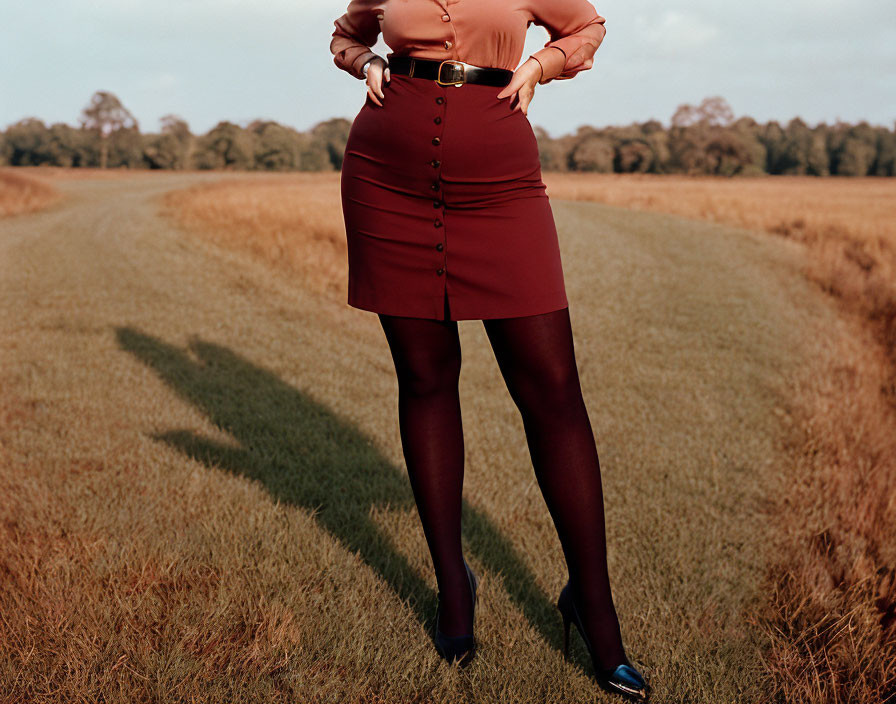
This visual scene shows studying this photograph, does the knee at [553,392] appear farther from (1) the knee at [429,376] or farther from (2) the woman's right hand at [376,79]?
(2) the woman's right hand at [376,79]

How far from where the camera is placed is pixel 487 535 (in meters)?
3.13

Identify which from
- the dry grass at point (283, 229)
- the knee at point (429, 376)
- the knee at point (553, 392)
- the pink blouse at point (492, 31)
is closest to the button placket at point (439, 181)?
the pink blouse at point (492, 31)

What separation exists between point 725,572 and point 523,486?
1.14 m

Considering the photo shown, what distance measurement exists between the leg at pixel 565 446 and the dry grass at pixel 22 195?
19.6 metres

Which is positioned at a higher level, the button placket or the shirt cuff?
the shirt cuff

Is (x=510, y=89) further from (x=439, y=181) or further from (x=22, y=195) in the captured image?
(x=22, y=195)

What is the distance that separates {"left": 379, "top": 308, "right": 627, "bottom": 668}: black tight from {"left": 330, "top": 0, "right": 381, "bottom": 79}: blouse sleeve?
794 mm

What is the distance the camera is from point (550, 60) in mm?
1906

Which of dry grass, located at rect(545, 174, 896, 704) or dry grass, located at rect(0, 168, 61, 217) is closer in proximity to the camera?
dry grass, located at rect(545, 174, 896, 704)

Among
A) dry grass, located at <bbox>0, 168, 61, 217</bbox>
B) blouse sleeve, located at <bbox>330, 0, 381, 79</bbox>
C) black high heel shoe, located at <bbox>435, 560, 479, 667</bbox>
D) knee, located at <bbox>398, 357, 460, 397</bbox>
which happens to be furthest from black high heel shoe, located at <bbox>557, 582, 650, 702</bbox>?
dry grass, located at <bbox>0, 168, 61, 217</bbox>

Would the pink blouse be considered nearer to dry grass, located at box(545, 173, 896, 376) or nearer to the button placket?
the button placket

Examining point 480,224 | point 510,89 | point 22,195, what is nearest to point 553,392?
point 480,224

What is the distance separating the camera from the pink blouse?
1792 mm

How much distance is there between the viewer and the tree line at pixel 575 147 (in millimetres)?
59312
